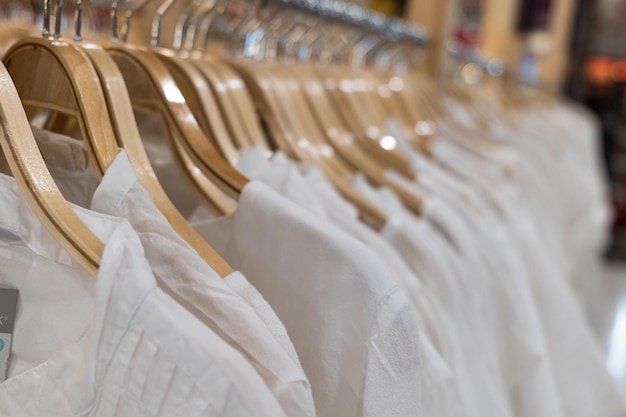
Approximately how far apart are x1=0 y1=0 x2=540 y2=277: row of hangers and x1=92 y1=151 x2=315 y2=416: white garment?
33mm

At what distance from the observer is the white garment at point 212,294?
1.99 ft

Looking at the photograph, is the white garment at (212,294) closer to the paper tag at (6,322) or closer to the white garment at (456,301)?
the paper tag at (6,322)

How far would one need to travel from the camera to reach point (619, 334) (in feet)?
13.2

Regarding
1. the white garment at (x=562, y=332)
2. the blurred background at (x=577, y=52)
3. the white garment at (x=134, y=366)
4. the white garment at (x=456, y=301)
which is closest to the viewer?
the white garment at (x=134, y=366)

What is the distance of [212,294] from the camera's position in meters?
0.63

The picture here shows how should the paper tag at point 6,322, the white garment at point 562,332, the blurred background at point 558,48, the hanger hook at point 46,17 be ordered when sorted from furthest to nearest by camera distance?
the blurred background at point 558,48
the white garment at point 562,332
the hanger hook at point 46,17
the paper tag at point 6,322

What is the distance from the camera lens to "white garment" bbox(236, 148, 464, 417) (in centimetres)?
85

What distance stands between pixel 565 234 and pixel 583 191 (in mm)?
297

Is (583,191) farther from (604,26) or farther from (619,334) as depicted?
(604,26)

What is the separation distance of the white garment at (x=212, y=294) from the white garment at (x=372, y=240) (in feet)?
0.70

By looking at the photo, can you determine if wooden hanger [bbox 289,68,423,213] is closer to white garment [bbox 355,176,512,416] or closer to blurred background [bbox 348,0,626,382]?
white garment [bbox 355,176,512,416]

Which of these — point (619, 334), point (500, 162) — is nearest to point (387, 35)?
point (500, 162)

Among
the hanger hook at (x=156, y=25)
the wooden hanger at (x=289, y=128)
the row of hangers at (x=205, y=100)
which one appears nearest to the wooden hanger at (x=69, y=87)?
the row of hangers at (x=205, y=100)

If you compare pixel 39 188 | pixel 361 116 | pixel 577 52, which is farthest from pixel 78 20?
pixel 577 52
